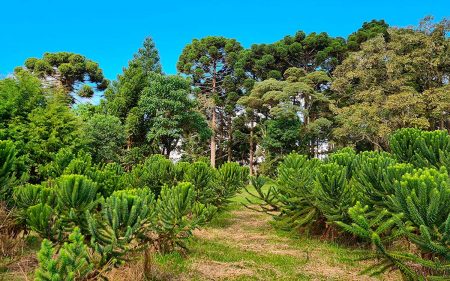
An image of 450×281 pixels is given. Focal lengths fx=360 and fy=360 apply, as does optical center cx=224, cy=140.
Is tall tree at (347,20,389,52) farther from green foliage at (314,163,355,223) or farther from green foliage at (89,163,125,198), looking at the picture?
green foliage at (89,163,125,198)

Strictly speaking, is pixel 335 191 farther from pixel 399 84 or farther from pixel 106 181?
pixel 399 84

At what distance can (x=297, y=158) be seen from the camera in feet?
24.9

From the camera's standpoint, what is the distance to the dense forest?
3506 millimetres

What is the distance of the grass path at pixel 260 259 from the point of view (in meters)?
4.73

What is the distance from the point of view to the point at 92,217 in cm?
390

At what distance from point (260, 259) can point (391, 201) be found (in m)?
A: 2.34

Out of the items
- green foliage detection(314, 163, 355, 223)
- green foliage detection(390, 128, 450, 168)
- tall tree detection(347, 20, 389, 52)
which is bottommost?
green foliage detection(314, 163, 355, 223)

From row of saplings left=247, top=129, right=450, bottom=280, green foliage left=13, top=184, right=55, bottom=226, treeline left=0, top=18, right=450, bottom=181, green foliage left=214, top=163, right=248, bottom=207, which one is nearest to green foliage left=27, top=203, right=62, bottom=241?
green foliage left=13, top=184, right=55, bottom=226

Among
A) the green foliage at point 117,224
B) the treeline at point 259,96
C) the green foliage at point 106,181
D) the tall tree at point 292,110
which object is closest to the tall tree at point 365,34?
the treeline at point 259,96

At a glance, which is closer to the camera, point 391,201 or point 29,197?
point 391,201

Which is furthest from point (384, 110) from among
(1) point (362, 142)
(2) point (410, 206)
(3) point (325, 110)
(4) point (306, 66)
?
(2) point (410, 206)

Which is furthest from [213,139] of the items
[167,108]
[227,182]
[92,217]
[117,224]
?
[117,224]

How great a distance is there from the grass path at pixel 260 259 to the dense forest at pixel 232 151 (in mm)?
306

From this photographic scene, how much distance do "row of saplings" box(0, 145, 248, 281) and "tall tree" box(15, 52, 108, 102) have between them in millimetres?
22797
